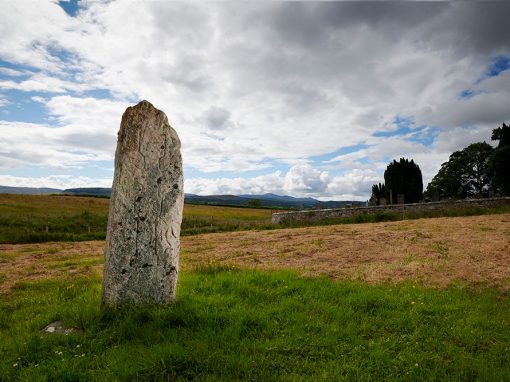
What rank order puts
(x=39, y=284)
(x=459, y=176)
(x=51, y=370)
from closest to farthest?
(x=51, y=370)
(x=39, y=284)
(x=459, y=176)

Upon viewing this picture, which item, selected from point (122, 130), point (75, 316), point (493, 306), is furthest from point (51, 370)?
point (493, 306)

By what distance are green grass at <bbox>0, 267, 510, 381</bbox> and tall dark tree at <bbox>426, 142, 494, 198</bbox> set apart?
5217 cm

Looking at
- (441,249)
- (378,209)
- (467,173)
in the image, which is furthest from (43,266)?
(467,173)

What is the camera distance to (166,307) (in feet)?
19.2

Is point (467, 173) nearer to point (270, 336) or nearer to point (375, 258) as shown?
point (375, 258)

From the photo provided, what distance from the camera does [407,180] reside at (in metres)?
43.9

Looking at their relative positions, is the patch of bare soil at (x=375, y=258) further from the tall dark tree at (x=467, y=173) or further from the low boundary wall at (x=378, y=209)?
the tall dark tree at (x=467, y=173)

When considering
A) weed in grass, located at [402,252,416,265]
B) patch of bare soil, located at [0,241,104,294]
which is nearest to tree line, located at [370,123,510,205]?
weed in grass, located at [402,252,416,265]

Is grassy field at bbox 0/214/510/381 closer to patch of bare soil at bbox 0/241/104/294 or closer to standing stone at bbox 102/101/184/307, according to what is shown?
standing stone at bbox 102/101/184/307

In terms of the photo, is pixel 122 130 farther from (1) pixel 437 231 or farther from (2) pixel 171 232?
(1) pixel 437 231

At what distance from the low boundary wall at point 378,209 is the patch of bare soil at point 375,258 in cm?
867

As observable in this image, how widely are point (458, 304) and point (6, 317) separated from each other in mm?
7841

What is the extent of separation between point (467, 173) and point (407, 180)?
1677cm

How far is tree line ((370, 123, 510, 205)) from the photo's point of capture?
119 ft
